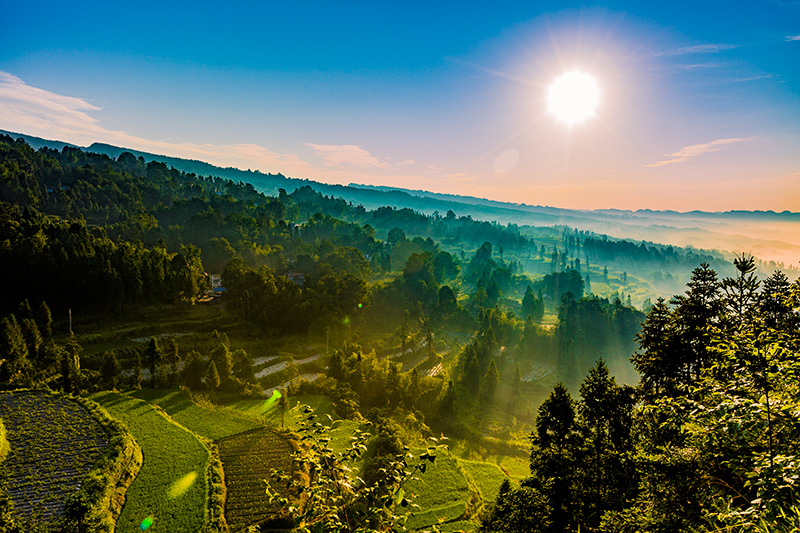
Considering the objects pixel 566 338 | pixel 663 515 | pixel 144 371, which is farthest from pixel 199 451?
pixel 566 338

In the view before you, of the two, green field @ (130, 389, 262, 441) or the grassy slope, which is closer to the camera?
the grassy slope

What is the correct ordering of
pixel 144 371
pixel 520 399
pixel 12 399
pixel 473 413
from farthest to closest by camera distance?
pixel 520 399 → pixel 473 413 → pixel 144 371 → pixel 12 399

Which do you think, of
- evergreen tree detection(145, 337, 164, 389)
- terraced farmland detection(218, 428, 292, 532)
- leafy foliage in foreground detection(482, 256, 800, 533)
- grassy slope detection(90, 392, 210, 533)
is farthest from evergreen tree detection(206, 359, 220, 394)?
leafy foliage in foreground detection(482, 256, 800, 533)

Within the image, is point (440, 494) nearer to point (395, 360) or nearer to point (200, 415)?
point (200, 415)

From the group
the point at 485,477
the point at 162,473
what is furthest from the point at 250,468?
the point at 485,477

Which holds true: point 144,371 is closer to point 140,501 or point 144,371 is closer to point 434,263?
point 140,501

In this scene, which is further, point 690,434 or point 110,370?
point 110,370

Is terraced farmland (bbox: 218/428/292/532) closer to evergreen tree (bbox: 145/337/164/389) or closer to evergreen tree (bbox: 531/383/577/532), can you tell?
evergreen tree (bbox: 145/337/164/389)
